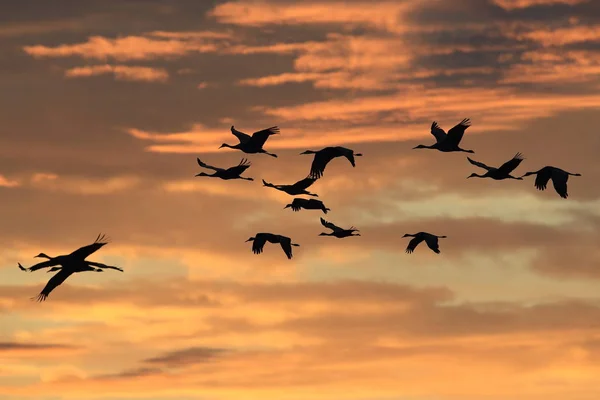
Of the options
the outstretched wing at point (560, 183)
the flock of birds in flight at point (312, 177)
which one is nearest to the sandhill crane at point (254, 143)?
the flock of birds in flight at point (312, 177)

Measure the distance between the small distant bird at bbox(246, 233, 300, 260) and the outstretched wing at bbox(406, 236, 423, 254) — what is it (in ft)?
26.4

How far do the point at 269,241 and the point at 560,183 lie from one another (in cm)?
1957

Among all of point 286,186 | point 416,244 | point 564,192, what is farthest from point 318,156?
point 564,192

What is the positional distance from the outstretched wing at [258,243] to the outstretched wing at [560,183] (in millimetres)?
19382

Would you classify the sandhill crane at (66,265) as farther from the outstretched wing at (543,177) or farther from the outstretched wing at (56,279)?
the outstretched wing at (543,177)

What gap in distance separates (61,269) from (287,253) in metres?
15.3

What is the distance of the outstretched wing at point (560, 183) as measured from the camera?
75.1 metres

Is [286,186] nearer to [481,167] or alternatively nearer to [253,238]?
[253,238]

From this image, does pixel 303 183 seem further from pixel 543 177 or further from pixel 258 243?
pixel 543 177

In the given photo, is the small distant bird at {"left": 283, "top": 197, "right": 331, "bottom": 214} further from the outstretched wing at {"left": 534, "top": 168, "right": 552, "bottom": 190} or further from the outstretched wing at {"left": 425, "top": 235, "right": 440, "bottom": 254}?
the outstretched wing at {"left": 534, "top": 168, "right": 552, "bottom": 190}

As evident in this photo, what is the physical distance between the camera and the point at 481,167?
81.6 m

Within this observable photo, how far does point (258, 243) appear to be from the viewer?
83875 mm

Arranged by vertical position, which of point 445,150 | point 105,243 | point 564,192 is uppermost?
point 445,150

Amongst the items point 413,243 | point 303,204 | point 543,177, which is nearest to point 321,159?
point 303,204
